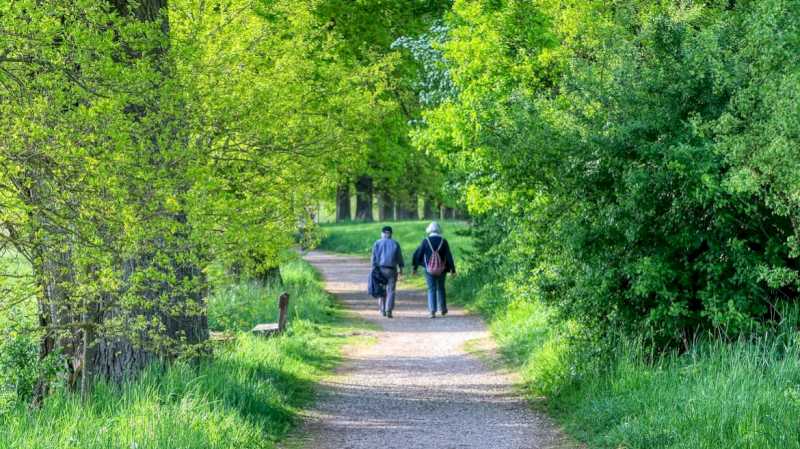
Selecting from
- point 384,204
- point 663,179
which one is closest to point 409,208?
point 384,204

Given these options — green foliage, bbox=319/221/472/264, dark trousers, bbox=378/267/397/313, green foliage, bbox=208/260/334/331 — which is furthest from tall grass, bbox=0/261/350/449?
green foliage, bbox=319/221/472/264

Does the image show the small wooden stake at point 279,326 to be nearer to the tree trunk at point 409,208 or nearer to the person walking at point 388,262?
the person walking at point 388,262

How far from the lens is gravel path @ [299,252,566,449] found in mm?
9977

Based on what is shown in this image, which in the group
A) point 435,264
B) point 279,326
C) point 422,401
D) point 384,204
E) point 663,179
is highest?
point 384,204

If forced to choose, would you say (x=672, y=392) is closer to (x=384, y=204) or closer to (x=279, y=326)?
(x=279, y=326)

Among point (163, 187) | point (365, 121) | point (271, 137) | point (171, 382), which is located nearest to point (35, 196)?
point (163, 187)

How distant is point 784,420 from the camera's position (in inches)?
303

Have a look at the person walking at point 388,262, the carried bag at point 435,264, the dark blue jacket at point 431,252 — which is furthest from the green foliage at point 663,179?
the person walking at point 388,262

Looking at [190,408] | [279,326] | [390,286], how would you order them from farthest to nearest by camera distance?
[390,286] → [279,326] → [190,408]

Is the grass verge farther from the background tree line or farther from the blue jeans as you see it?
the blue jeans

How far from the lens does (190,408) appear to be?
354 inches

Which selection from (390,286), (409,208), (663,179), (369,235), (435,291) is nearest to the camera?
(663,179)

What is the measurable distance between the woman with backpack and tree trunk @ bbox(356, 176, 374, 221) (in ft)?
84.1

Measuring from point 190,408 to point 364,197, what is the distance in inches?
1752
